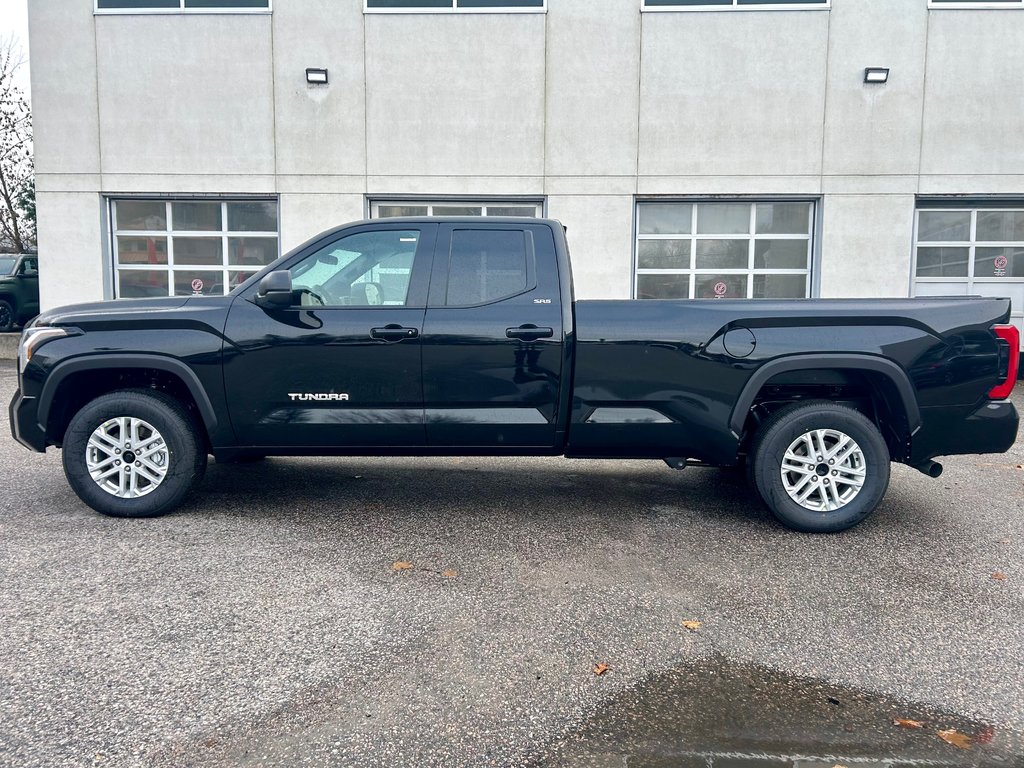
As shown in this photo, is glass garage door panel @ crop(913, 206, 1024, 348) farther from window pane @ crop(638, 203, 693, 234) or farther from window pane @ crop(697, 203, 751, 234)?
window pane @ crop(638, 203, 693, 234)

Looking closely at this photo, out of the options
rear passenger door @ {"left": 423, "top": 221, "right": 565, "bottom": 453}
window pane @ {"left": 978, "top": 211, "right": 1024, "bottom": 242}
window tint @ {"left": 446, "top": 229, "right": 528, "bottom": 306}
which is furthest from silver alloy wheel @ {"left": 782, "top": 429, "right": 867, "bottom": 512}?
window pane @ {"left": 978, "top": 211, "right": 1024, "bottom": 242}

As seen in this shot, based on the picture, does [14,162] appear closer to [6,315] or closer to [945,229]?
[6,315]

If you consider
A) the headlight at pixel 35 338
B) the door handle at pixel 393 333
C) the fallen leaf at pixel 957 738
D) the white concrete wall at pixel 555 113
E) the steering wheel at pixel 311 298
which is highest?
the white concrete wall at pixel 555 113

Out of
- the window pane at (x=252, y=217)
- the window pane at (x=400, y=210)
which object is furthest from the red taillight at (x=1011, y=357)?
the window pane at (x=252, y=217)

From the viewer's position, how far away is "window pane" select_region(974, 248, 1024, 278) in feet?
39.3

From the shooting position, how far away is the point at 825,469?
459 centimetres

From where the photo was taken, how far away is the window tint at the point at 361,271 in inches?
185

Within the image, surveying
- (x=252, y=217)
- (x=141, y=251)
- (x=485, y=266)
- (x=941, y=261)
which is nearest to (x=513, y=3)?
(x=252, y=217)

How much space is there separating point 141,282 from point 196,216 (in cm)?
144

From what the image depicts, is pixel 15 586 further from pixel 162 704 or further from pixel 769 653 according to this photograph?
pixel 769 653

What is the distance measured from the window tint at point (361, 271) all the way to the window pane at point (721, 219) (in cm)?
820

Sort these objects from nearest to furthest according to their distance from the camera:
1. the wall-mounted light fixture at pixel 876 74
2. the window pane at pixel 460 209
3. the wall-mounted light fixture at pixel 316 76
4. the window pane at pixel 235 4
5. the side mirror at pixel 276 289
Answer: the side mirror at pixel 276 289, the wall-mounted light fixture at pixel 876 74, the wall-mounted light fixture at pixel 316 76, the window pane at pixel 235 4, the window pane at pixel 460 209

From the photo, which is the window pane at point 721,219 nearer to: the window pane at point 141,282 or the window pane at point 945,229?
the window pane at point 945,229

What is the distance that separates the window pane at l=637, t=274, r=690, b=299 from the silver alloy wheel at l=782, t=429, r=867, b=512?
7675 mm
